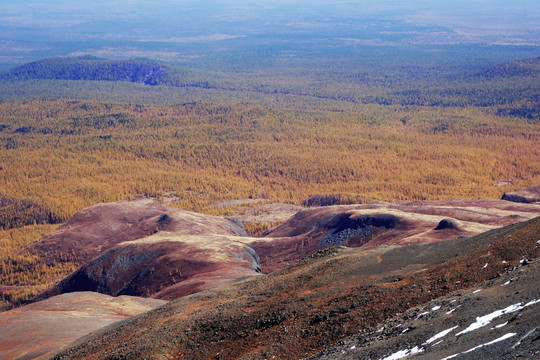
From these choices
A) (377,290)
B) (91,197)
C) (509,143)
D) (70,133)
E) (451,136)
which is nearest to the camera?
(377,290)

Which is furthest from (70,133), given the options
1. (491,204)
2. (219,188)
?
(491,204)

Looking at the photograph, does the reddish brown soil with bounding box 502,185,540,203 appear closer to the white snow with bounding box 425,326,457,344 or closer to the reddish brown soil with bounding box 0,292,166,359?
the reddish brown soil with bounding box 0,292,166,359

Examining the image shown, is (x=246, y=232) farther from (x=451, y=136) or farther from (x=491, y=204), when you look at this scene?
(x=451, y=136)

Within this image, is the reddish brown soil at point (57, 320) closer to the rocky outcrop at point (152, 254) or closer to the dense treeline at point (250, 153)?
the rocky outcrop at point (152, 254)

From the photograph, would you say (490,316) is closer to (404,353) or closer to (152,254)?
(404,353)

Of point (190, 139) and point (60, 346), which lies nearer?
point (60, 346)

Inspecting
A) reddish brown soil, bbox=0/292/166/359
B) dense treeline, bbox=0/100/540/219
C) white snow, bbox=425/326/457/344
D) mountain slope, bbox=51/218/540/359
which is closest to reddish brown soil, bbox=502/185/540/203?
dense treeline, bbox=0/100/540/219

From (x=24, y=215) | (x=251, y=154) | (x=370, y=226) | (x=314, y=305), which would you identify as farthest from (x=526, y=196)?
(x=24, y=215)
